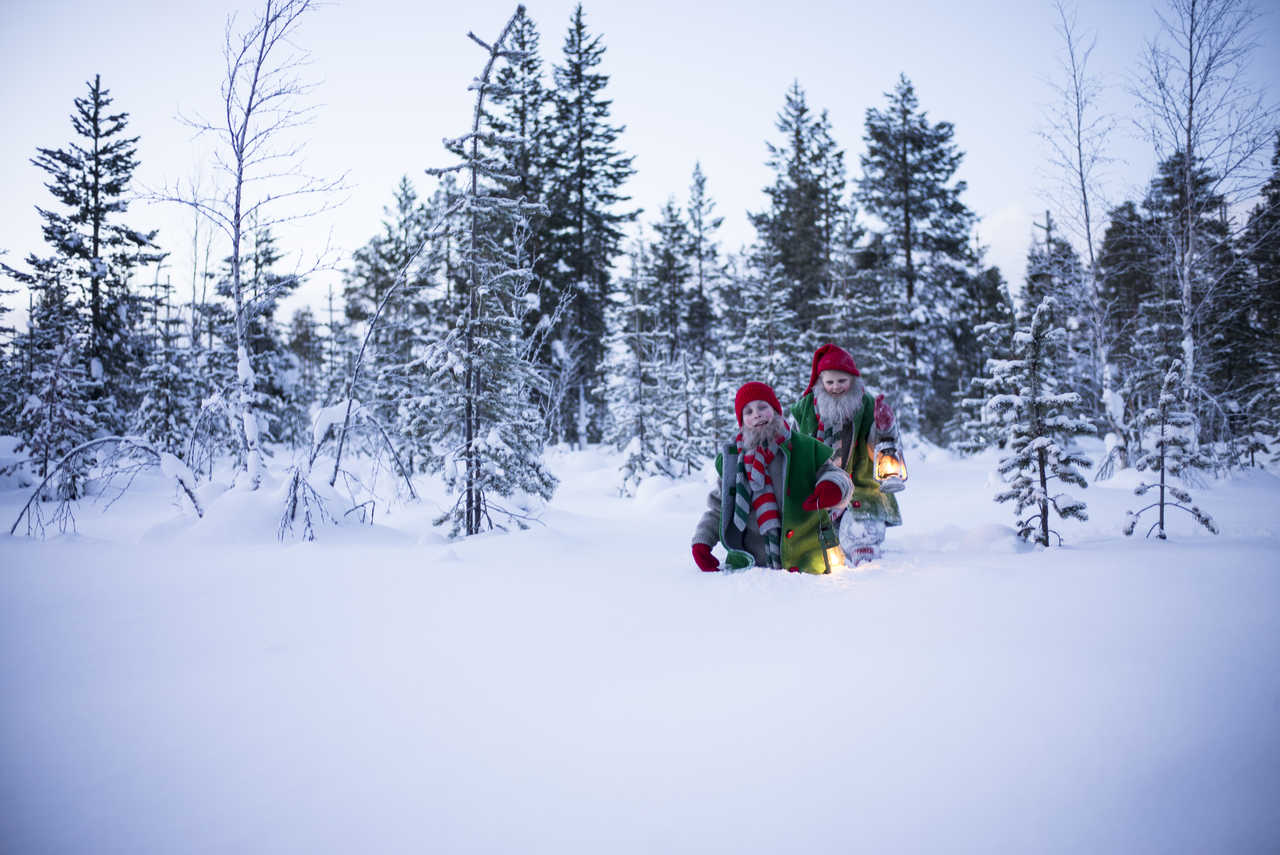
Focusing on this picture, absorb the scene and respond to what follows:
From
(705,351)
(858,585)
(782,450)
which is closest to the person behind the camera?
(858,585)

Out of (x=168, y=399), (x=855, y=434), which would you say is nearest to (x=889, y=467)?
(x=855, y=434)

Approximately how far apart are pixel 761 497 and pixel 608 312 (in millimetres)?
23641

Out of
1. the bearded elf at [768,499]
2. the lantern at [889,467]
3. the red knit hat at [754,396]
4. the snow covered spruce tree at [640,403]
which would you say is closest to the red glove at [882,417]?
the lantern at [889,467]

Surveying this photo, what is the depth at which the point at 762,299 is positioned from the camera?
1872cm

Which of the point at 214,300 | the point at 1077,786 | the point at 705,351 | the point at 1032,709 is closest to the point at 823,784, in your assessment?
the point at 1077,786

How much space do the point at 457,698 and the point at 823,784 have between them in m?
1.16

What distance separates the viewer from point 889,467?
4488 mm

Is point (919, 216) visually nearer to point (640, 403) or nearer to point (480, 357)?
point (640, 403)

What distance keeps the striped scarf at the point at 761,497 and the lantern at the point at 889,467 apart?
1.35 m

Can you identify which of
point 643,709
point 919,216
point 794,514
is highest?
point 919,216

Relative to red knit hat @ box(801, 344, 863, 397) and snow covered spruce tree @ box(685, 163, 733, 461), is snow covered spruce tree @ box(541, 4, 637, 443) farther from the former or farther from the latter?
red knit hat @ box(801, 344, 863, 397)

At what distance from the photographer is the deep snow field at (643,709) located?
126 centimetres

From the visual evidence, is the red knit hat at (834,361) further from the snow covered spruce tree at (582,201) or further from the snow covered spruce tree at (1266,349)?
the snow covered spruce tree at (582,201)

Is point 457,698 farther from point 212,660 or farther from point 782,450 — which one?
point 782,450
